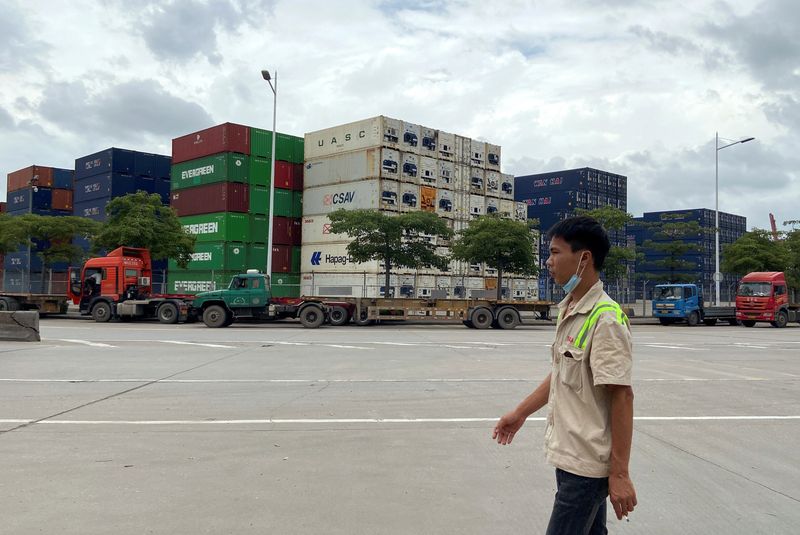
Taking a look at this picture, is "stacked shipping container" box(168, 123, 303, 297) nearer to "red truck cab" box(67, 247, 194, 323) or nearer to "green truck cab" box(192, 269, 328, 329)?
"red truck cab" box(67, 247, 194, 323)

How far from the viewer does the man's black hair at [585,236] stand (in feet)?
8.18

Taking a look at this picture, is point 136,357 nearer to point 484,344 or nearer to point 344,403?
point 344,403

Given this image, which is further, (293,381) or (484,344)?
(484,344)

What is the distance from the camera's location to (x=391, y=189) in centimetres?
3309

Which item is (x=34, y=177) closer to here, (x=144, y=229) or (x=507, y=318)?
(x=144, y=229)

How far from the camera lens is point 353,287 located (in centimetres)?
3291

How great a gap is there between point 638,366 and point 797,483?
7729mm

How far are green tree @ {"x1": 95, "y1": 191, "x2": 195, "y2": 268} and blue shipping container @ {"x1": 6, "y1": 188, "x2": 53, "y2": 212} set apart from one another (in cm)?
2029

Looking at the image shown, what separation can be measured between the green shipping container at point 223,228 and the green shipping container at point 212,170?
6.62ft

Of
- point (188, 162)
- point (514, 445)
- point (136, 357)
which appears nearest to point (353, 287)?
point (188, 162)

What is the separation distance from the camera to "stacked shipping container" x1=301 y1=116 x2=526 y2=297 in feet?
108

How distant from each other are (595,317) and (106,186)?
4575 cm

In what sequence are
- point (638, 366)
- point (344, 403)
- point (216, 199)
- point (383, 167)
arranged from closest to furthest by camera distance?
point (344, 403) < point (638, 366) < point (383, 167) < point (216, 199)

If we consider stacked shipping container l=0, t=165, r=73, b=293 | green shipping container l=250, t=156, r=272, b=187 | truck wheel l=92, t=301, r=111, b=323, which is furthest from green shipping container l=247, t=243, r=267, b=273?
stacked shipping container l=0, t=165, r=73, b=293
